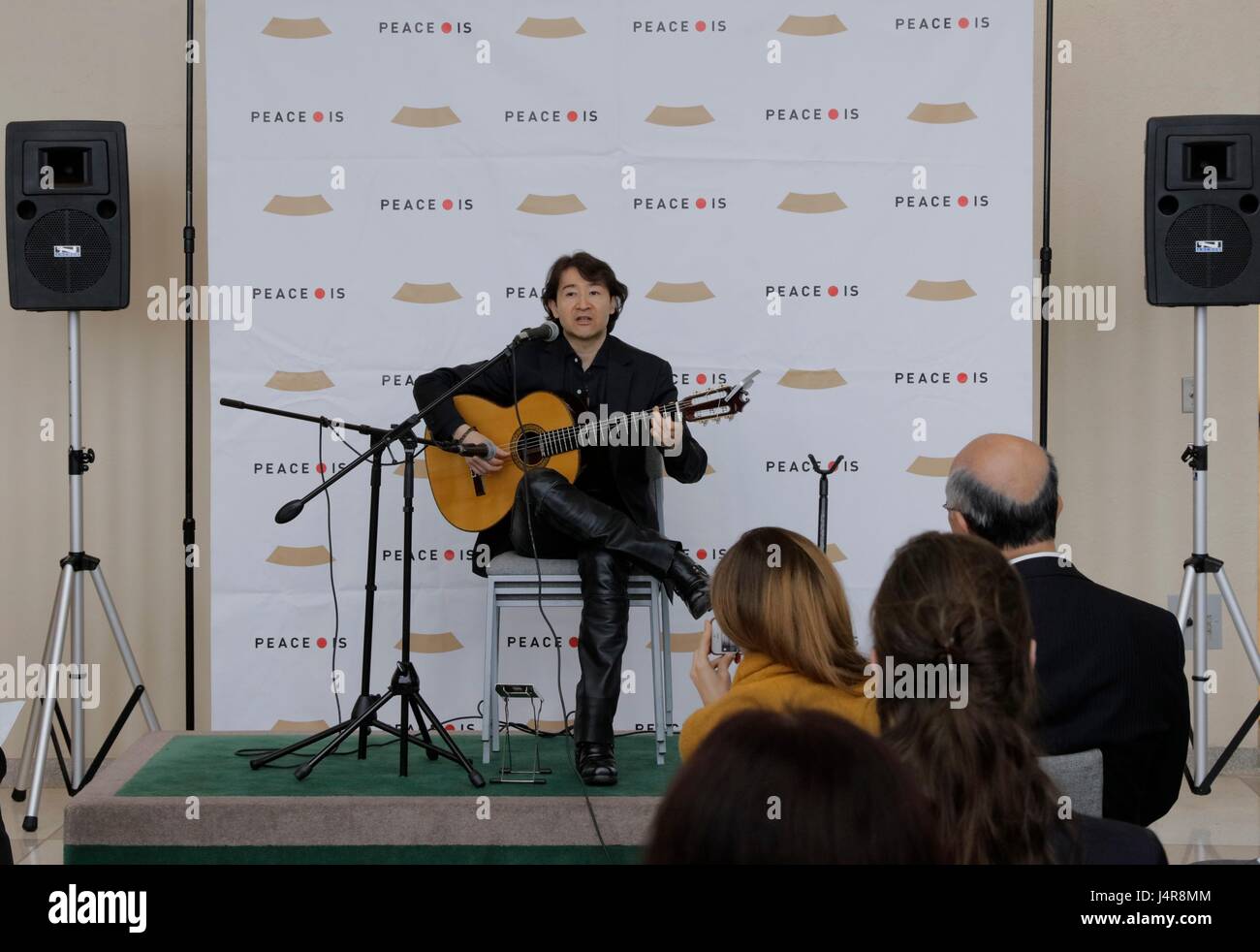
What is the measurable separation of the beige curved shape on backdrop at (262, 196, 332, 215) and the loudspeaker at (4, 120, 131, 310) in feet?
1.43

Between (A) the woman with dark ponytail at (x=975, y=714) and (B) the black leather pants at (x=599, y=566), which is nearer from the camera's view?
(A) the woman with dark ponytail at (x=975, y=714)

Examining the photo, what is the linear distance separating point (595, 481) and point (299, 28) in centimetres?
173

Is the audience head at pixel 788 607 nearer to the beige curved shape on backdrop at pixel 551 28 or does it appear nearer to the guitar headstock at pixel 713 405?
the guitar headstock at pixel 713 405

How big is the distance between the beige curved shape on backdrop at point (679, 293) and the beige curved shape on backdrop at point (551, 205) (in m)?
0.34

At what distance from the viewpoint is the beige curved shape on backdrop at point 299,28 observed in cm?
387

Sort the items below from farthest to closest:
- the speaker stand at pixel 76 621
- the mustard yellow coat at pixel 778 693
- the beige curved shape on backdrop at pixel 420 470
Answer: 1. the beige curved shape on backdrop at pixel 420 470
2. the speaker stand at pixel 76 621
3. the mustard yellow coat at pixel 778 693

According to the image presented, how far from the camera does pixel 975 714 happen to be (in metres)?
1.25

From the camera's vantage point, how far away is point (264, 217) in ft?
12.7

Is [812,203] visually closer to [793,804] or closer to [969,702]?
[969,702]

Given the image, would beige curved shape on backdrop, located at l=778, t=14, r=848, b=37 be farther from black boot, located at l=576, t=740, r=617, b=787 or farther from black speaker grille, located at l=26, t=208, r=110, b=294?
black boot, located at l=576, t=740, r=617, b=787

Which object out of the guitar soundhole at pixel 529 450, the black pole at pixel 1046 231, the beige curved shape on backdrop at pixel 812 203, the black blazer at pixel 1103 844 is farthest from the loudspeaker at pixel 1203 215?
the black blazer at pixel 1103 844

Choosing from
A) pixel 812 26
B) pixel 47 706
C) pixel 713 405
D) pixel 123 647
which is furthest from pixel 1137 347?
pixel 47 706
